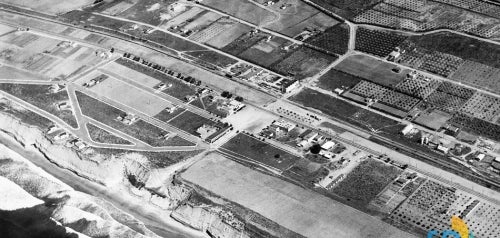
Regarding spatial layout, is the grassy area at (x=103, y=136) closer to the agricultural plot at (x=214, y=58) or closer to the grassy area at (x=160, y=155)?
the grassy area at (x=160, y=155)

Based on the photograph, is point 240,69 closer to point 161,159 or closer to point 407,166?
point 161,159

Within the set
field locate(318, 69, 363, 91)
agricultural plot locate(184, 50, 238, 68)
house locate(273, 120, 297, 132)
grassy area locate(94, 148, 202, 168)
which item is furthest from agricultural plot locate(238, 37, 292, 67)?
grassy area locate(94, 148, 202, 168)

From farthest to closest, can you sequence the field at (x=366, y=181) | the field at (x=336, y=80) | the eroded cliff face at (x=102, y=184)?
the field at (x=336, y=80)
the eroded cliff face at (x=102, y=184)
the field at (x=366, y=181)

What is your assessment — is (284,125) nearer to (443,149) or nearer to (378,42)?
(443,149)

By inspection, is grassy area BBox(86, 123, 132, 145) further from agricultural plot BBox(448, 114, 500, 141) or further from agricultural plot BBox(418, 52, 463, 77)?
agricultural plot BBox(418, 52, 463, 77)

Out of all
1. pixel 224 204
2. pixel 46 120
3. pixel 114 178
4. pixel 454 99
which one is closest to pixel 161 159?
pixel 114 178

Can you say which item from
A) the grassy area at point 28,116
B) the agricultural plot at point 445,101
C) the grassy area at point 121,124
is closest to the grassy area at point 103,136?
the grassy area at point 121,124
